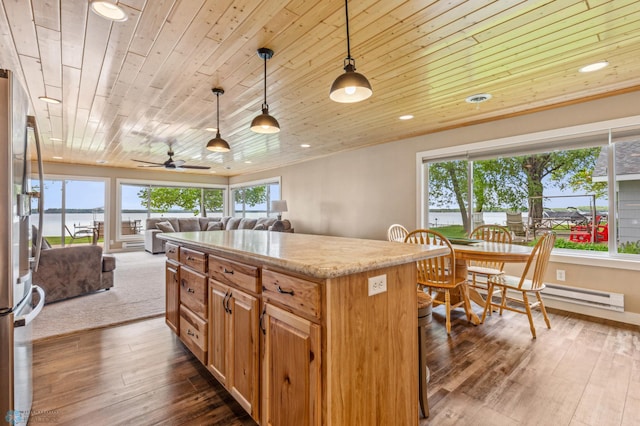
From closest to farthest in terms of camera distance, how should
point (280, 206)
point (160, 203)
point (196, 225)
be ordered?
point (280, 206) < point (196, 225) < point (160, 203)

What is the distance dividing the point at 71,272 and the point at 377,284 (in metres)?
4.29

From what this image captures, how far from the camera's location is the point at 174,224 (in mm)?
8555

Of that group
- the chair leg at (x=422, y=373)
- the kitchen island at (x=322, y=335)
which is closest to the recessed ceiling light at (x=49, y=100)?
the kitchen island at (x=322, y=335)

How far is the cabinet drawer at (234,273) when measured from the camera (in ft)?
5.07

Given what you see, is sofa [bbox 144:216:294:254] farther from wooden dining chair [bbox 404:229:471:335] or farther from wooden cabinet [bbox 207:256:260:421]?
wooden cabinet [bbox 207:256:260:421]

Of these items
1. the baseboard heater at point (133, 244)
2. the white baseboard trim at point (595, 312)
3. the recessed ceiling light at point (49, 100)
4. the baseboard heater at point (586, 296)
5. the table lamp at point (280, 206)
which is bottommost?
the white baseboard trim at point (595, 312)

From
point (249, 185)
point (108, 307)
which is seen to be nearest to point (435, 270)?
point (108, 307)

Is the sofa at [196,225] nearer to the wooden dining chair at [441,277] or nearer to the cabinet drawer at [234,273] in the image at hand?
the wooden dining chair at [441,277]

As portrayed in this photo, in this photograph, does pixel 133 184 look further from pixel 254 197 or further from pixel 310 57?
pixel 310 57

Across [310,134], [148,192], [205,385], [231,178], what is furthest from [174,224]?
[205,385]

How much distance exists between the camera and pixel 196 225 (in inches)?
351

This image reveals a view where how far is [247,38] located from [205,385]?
241 cm

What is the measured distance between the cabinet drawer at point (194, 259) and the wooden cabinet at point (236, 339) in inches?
5.3

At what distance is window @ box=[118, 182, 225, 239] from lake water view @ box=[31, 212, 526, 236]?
28 mm
